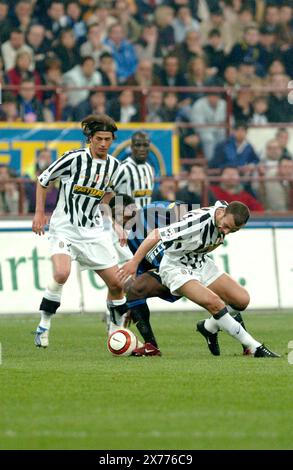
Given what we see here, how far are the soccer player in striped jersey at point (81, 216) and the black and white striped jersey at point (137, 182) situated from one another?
268 cm

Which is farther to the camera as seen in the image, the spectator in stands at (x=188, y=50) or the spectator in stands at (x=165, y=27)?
the spectator in stands at (x=165, y=27)

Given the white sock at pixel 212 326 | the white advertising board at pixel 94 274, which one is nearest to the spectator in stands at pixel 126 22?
the white advertising board at pixel 94 274

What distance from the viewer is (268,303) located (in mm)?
18094

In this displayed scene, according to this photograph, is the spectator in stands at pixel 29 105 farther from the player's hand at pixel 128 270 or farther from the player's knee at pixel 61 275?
the player's hand at pixel 128 270

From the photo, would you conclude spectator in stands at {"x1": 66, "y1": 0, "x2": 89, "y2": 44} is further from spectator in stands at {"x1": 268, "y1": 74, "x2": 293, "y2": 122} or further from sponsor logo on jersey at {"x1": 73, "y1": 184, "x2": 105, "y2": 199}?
sponsor logo on jersey at {"x1": 73, "y1": 184, "x2": 105, "y2": 199}

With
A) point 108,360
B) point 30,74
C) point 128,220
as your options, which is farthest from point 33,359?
point 30,74

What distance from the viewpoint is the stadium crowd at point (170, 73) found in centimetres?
2017

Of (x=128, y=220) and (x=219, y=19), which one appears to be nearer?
(x=128, y=220)

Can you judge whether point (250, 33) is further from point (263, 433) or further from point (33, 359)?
point (263, 433)

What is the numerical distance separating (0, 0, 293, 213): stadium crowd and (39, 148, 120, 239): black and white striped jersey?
595 centimetres

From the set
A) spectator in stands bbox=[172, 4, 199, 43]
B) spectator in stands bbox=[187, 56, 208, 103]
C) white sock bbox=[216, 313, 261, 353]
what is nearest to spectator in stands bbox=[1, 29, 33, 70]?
spectator in stands bbox=[187, 56, 208, 103]

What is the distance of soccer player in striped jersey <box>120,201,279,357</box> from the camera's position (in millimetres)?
11492

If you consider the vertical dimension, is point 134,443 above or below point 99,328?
above

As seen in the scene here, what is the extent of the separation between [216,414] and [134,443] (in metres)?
1.16
